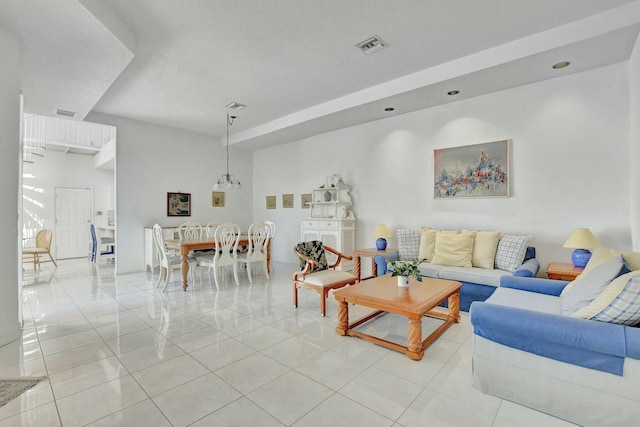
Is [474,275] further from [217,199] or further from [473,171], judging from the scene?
[217,199]

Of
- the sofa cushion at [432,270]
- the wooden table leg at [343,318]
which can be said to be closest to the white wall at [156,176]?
the wooden table leg at [343,318]

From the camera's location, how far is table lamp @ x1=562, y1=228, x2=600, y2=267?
3289 millimetres

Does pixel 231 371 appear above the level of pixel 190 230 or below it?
below

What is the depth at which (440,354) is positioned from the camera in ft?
8.45

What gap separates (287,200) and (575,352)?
6.11 m

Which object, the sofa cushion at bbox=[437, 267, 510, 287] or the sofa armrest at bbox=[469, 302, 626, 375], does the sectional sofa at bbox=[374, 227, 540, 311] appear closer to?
the sofa cushion at bbox=[437, 267, 510, 287]

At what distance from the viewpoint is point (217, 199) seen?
7.44 meters

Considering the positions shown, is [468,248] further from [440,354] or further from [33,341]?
[33,341]

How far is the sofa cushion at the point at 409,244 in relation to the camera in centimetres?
459

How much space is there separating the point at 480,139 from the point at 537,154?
0.74 meters

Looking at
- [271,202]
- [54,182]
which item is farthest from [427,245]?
[54,182]

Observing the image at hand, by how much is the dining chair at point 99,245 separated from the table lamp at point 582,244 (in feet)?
26.0

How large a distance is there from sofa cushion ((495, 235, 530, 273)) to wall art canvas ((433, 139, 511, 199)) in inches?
28.0

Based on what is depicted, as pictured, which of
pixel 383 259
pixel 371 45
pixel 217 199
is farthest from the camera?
pixel 217 199
